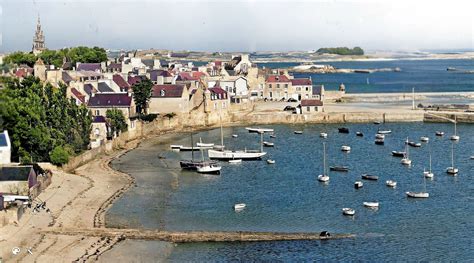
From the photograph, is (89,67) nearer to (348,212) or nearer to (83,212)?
(83,212)

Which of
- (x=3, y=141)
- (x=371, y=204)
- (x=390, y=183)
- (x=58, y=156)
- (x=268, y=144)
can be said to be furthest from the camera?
(x=268, y=144)

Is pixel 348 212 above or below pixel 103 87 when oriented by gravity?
below

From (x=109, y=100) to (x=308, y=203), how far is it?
101 ft

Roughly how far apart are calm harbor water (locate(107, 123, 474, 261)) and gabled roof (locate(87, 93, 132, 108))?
623 centimetres

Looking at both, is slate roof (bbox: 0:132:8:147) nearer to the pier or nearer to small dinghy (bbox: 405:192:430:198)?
the pier

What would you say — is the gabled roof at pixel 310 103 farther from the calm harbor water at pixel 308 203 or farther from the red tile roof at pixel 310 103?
the calm harbor water at pixel 308 203

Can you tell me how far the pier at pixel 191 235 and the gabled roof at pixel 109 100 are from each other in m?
33.5

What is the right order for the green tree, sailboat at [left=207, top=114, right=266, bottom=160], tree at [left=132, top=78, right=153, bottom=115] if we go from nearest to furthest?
the green tree
sailboat at [left=207, top=114, right=266, bottom=160]
tree at [left=132, top=78, right=153, bottom=115]

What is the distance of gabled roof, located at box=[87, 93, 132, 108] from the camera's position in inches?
2655

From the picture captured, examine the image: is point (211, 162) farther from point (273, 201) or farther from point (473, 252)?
point (473, 252)

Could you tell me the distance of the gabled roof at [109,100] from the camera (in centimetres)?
6744

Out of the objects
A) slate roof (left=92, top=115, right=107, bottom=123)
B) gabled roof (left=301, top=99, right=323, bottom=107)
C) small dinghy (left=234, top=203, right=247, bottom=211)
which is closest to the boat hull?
slate roof (left=92, top=115, right=107, bottom=123)

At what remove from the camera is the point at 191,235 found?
114 ft

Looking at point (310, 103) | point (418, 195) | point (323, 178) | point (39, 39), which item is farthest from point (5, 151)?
point (39, 39)
